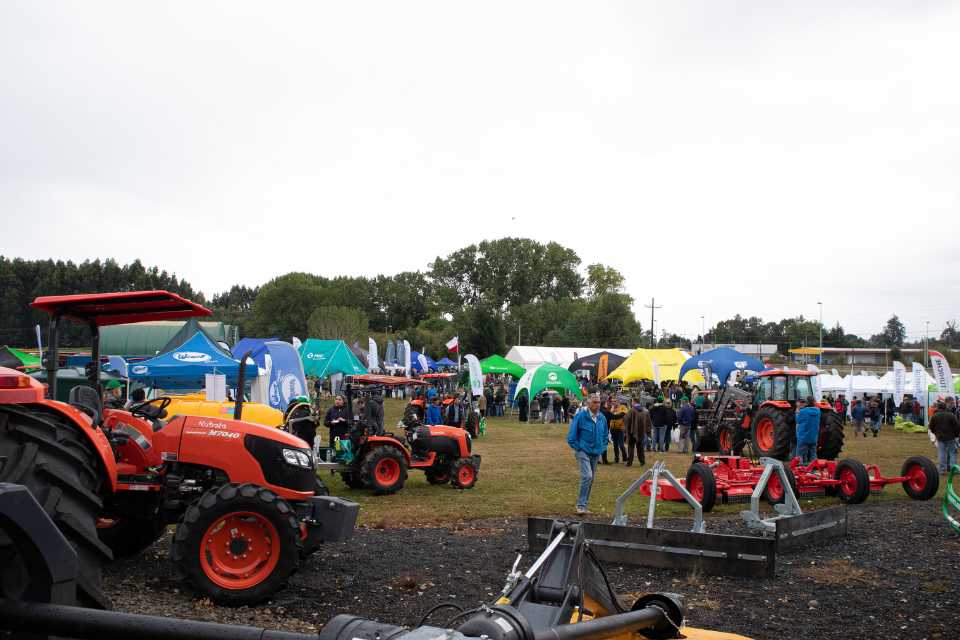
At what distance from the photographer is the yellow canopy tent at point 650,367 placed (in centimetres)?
3203

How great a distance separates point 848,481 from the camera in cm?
1250

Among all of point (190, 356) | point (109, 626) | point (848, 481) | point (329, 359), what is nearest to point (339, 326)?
point (329, 359)

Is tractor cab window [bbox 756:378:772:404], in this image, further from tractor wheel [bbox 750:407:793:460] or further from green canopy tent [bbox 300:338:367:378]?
green canopy tent [bbox 300:338:367:378]

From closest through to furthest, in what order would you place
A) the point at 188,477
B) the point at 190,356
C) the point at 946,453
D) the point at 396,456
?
the point at 188,477
the point at 396,456
the point at 946,453
the point at 190,356

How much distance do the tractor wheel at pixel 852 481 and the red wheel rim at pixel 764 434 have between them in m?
4.77

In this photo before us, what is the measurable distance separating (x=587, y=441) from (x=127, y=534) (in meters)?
6.09

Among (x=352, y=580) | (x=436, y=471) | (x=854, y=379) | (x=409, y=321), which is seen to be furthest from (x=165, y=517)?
(x=409, y=321)

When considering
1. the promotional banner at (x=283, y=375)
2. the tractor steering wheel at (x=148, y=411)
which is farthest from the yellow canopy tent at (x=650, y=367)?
the tractor steering wheel at (x=148, y=411)

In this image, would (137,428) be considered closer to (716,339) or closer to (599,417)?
(599,417)

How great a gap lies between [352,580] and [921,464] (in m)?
10.2

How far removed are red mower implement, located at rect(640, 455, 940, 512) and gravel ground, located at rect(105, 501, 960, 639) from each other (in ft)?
7.96

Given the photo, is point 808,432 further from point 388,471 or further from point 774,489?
point 388,471

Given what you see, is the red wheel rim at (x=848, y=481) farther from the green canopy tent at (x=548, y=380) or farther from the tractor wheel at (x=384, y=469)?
the green canopy tent at (x=548, y=380)

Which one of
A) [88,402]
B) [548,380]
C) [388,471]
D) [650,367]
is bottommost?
[388,471]
